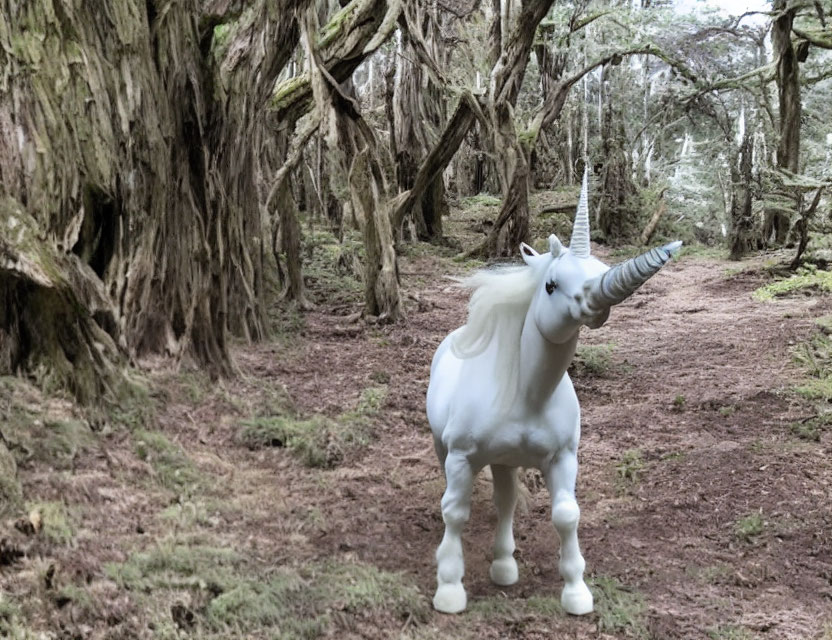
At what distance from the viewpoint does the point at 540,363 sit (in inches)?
124

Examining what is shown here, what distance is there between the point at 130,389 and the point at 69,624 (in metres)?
2.39

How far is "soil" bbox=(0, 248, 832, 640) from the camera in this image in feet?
10.7

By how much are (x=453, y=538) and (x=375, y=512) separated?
3.94 feet

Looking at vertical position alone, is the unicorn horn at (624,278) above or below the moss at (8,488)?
above

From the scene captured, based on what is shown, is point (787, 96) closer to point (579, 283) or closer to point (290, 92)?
point (290, 92)

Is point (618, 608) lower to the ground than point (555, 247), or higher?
lower

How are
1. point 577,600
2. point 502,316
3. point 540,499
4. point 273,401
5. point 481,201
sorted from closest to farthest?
1. point 577,600
2. point 502,316
3. point 540,499
4. point 273,401
5. point 481,201

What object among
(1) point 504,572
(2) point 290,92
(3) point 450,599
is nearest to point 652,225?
(2) point 290,92

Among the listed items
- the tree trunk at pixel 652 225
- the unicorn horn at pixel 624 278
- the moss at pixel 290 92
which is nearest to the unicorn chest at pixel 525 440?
the unicorn horn at pixel 624 278

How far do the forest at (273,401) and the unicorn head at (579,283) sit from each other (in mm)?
1061

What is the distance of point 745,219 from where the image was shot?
47.1ft

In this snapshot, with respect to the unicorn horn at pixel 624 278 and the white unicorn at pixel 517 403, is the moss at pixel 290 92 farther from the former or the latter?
the unicorn horn at pixel 624 278

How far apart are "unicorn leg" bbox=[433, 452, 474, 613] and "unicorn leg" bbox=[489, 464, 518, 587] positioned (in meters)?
0.30

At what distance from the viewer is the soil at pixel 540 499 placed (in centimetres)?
325
